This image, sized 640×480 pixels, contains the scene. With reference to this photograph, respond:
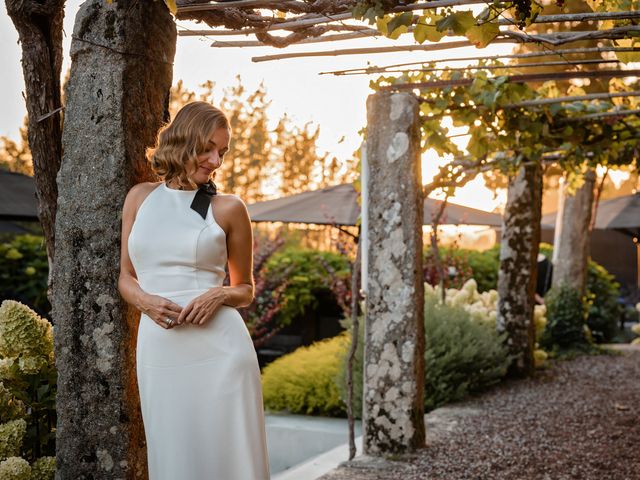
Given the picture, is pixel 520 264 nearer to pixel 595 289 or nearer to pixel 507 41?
pixel 595 289

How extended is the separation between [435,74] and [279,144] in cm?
1585

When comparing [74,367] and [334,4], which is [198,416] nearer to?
[74,367]

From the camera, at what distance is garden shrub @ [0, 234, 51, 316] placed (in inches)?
402

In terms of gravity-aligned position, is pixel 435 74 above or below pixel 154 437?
above

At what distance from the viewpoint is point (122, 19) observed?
318 centimetres

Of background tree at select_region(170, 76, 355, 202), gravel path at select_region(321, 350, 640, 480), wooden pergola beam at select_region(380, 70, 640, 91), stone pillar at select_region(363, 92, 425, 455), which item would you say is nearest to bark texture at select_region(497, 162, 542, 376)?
gravel path at select_region(321, 350, 640, 480)

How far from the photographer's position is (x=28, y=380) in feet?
13.2

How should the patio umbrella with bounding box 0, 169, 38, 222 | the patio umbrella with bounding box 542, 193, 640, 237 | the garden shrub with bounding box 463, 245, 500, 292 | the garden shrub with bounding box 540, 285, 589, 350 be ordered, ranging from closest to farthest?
the patio umbrella with bounding box 0, 169, 38, 222 → the garden shrub with bounding box 540, 285, 589, 350 → the garden shrub with bounding box 463, 245, 500, 292 → the patio umbrella with bounding box 542, 193, 640, 237

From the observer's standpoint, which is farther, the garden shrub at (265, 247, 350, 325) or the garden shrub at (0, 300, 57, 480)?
the garden shrub at (265, 247, 350, 325)

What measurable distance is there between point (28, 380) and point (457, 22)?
2633 mm

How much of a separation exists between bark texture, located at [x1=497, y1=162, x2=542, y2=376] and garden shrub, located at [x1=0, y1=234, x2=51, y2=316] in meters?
5.63

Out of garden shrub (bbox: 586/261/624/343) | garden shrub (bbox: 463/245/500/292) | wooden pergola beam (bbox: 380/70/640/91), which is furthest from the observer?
garden shrub (bbox: 463/245/500/292)

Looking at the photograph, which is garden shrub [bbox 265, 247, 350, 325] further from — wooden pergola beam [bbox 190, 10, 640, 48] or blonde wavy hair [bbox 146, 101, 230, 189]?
blonde wavy hair [bbox 146, 101, 230, 189]

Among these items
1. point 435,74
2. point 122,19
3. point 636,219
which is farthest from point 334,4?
point 636,219
